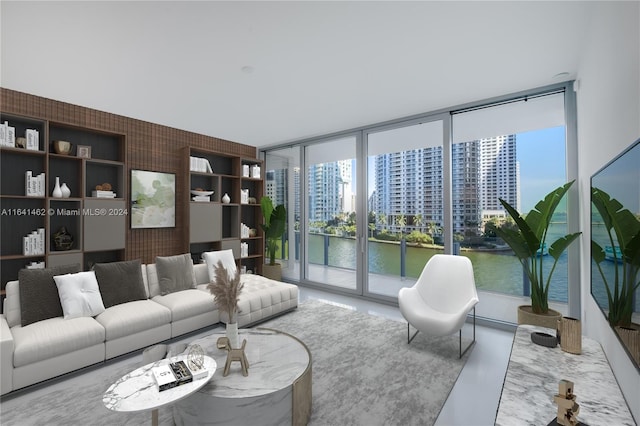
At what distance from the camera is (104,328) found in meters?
2.76

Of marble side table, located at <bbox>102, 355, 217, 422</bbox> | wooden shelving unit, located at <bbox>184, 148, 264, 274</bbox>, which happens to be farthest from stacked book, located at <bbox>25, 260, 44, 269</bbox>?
marble side table, located at <bbox>102, 355, 217, 422</bbox>

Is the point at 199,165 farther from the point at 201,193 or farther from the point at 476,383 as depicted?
the point at 476,383

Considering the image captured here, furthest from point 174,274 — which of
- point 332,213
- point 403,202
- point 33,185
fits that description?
point 403,202

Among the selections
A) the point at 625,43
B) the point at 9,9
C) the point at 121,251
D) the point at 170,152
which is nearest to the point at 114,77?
the point at 9,9

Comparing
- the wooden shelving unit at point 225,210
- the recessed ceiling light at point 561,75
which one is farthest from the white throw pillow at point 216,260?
the recessed ceiling light at point 561,75

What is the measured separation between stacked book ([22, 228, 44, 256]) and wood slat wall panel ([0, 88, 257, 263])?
0.96 metres

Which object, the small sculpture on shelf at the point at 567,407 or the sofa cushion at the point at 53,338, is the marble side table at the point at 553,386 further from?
the sofa cushion at the point at 53,338

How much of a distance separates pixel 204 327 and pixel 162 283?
763 millimetres

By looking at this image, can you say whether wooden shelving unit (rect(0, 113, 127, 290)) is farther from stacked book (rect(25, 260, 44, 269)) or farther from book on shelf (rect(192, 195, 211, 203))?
book on shelf (rect(192, 195, 211, 203))

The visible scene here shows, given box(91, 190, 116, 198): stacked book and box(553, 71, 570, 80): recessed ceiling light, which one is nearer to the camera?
box(553, 71, 570, 80): recessed ceiling light

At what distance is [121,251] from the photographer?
4145mm

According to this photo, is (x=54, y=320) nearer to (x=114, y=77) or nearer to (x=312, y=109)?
(x=114, y=77)

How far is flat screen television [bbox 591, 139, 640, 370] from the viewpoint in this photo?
1181 millimetres

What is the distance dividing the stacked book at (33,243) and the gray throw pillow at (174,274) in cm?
120
